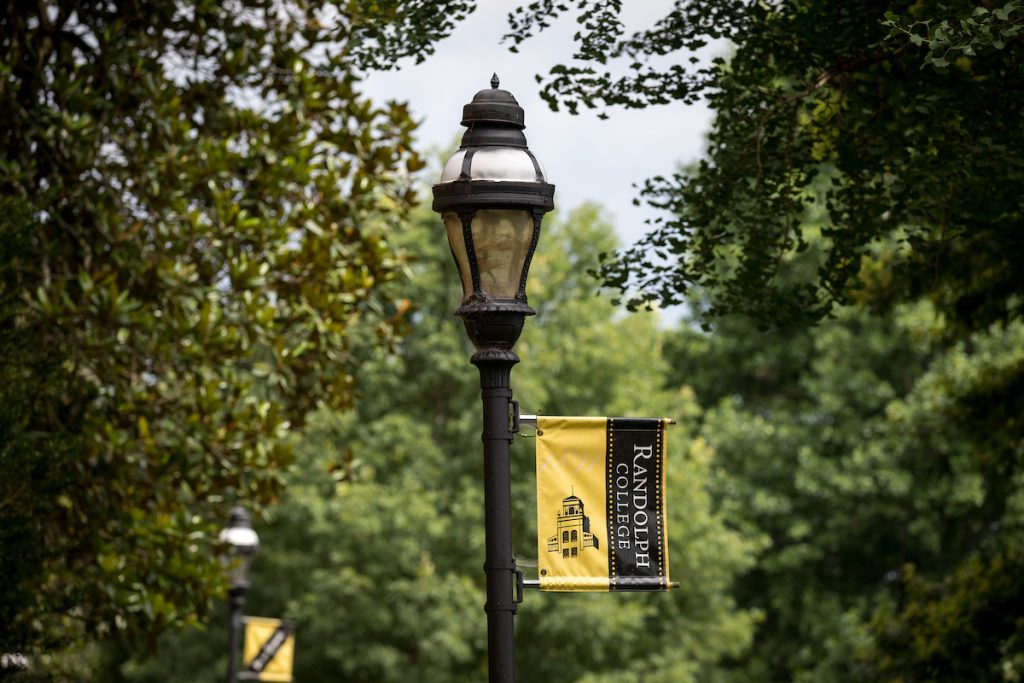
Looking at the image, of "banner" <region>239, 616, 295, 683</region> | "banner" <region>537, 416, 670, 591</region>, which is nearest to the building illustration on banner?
"banner" <region>537, 416, 670, 591</region>

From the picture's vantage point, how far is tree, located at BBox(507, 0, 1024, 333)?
30.5ft

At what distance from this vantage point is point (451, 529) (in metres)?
28.1

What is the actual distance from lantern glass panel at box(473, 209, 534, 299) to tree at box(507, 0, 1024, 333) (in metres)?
3.32

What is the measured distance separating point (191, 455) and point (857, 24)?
5.75 m

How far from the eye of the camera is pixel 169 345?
460 inches

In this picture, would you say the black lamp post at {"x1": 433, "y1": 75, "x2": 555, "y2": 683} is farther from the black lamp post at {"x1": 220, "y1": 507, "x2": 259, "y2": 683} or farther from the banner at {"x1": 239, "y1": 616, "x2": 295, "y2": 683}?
the banner at {"x1": 239, "y1": 616, "x2": 295, "y2": 683}

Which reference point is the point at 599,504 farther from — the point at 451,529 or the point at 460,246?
the point at 451,529

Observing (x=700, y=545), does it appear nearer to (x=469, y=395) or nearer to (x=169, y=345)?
(x=469, y=395)

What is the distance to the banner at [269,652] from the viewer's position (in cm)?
1906

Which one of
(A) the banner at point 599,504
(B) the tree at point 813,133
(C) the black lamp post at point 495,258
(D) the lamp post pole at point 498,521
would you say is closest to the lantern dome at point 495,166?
(C) the black lamp post at point 495,258

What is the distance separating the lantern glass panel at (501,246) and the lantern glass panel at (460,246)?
5cm

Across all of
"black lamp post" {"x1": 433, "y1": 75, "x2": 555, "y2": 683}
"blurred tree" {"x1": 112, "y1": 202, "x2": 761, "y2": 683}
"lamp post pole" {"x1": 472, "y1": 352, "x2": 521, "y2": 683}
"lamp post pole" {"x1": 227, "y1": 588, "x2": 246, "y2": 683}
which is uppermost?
"blurred tree" {"x1": 112, "y1": 202, "x2": 761, "y2": 683}

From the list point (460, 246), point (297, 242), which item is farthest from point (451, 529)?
point (460, 246)

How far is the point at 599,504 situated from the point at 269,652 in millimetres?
12736
